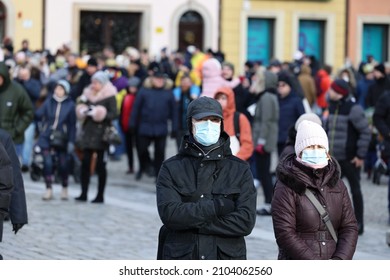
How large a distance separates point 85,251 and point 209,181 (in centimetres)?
545

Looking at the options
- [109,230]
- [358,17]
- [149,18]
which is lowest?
[109,230]

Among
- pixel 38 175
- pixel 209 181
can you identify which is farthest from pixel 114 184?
pixel 209 181

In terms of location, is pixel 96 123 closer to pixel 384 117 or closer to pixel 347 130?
pixel 384 117

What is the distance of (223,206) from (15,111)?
817 cm

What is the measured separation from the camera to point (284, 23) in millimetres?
41531

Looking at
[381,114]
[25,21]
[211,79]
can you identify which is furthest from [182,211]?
[25,21]

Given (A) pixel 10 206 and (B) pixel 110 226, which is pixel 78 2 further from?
(A) pixel 10 206

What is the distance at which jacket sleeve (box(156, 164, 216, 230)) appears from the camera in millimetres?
7230

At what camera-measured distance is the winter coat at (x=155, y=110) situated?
19906 millimetres

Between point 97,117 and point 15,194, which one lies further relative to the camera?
point 97,117

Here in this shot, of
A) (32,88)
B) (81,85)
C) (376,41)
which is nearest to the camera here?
(32,88)

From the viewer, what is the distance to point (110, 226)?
1466 centimetres

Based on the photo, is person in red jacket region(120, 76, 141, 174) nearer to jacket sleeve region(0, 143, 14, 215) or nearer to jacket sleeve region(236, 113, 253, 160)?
jacket sleeve region(236, 113, 253, 160)

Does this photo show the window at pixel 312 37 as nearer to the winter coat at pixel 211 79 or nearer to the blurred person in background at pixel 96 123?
the blurred person in background at pixel 96 123
